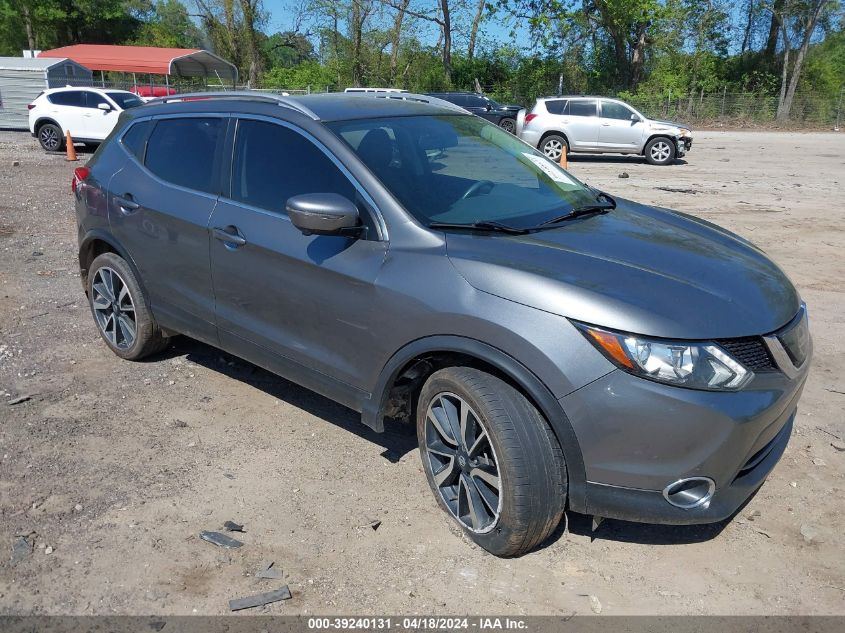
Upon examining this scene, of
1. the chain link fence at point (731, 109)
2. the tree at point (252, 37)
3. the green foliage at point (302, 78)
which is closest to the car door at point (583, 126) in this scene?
the chain link fence at point (731, 109)

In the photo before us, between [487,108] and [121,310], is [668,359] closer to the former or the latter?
[121,310]

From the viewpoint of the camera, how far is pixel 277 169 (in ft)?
12.4

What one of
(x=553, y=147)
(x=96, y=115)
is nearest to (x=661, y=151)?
(x=553, y=147)

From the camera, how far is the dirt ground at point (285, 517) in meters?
2.87

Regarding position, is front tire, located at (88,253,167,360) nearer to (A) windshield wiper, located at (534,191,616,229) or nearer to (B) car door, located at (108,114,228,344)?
(B) car door, located at (108,114,228,344)

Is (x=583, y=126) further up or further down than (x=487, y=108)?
further down

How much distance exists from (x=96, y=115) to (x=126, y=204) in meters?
16.2

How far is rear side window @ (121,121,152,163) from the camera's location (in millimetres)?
4672

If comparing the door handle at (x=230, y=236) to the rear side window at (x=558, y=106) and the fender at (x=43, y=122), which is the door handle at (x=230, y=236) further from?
the fender at (x=43, y=122)

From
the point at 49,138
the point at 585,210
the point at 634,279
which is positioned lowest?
the point at 49,138

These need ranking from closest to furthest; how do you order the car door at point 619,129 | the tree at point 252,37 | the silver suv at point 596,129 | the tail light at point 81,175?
1. the tail light at point 81,175
2. the silver suv at point 596,129
3. the car door at point 619,129
4. the tree at point 252,37

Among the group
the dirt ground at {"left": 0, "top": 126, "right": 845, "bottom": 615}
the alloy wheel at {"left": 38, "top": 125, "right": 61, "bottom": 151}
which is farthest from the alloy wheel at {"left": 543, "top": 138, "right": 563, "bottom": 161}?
the dirt ground at {"left": 0, "top": 126, "right": 845, "bottom": 615}

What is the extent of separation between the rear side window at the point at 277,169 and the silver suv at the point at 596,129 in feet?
52.8

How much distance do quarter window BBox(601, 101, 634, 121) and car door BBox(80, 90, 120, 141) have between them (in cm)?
1285
